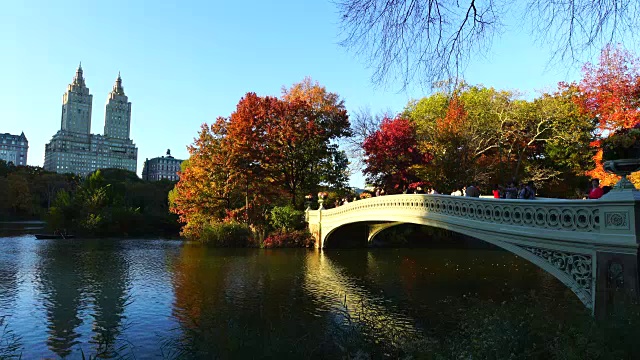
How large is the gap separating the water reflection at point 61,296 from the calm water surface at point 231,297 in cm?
3

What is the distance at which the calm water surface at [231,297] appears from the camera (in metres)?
7.30

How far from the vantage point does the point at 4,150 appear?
431 feet

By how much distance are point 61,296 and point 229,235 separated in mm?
13790

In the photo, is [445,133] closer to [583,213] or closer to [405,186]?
[405,186]

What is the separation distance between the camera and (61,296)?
11.4 meters

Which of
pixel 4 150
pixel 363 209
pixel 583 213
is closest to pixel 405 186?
pixel 363 209

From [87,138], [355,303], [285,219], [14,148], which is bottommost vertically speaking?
[355,303]

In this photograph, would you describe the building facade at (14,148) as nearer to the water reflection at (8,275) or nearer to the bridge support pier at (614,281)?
the water reflection at (8,275)

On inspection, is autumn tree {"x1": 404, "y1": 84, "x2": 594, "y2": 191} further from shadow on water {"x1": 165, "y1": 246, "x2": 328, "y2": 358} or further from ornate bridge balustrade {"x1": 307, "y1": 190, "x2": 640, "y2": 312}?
ornate bridge balustrade {"x1": 307, "y1": 190, "x2": 640, "y2": 312}

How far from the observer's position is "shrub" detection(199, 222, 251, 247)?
990 inches

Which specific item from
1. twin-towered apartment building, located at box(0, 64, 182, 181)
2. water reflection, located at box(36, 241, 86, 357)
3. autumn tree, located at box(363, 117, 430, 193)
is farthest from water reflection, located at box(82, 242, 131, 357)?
twin-towered apartment building, located at box(0, 64, 182, 181)

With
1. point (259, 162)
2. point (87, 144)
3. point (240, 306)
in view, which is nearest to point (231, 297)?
point (240, 306)

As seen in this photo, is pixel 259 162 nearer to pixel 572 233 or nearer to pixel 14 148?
pixel 572 233

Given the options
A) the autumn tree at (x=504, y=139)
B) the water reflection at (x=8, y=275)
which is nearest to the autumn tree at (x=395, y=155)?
the autumn tree at (x=504, y=139)
